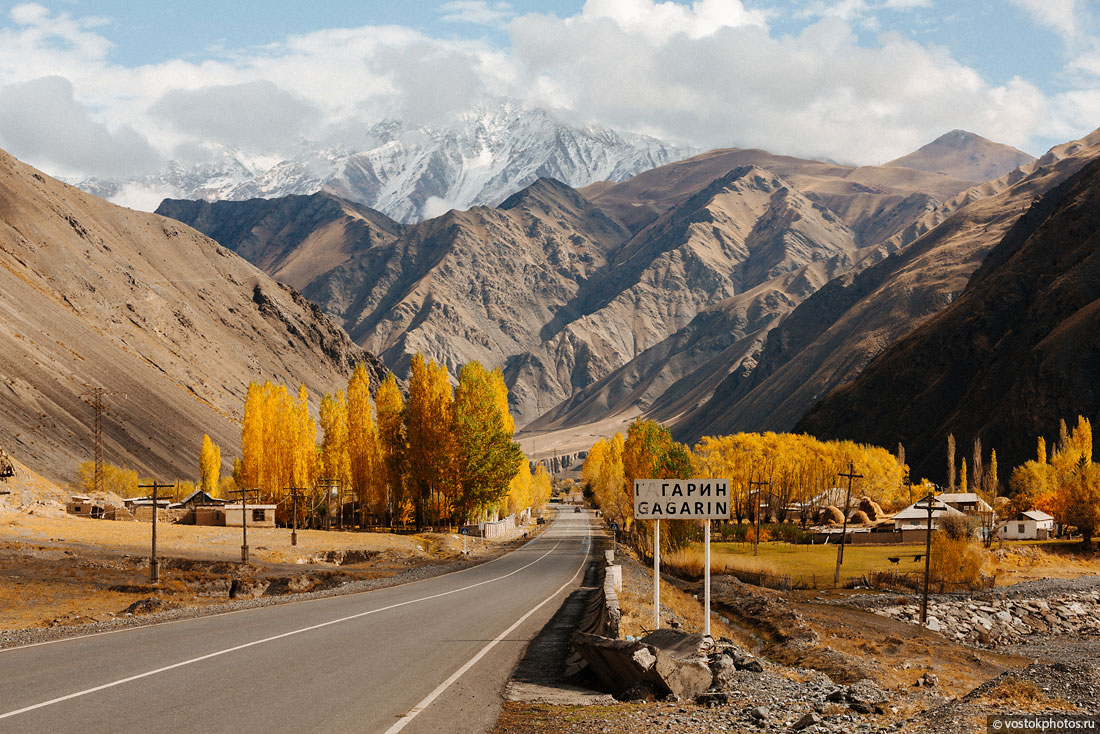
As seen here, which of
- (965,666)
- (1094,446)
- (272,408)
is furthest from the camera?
(1094,446)

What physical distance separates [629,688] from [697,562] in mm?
45195

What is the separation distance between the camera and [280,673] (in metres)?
15.8

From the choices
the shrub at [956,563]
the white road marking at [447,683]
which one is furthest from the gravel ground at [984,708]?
the shrub at [956,563]

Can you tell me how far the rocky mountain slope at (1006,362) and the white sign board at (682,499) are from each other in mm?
142770

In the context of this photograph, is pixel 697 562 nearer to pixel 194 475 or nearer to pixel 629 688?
pixel 629 688

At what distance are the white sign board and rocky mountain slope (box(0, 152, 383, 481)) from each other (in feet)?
317

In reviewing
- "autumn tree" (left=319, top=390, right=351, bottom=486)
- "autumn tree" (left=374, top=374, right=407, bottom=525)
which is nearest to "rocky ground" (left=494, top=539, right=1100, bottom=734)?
"autumn tree" (left=374, top=374, right=407, bottom=525)

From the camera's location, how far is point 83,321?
145 meters

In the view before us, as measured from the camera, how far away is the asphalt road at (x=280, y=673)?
1241 cm

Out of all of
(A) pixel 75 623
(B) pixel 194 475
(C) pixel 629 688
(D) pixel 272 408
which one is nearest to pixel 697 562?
(A) pixel 75 623

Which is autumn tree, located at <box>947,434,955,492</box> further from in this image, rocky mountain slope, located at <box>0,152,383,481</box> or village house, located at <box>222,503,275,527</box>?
rocky mountain slope, located at <box>0,152,383,481</box>

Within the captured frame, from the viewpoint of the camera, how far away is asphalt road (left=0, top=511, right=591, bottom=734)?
12.4 metres

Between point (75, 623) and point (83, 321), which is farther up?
point (83, 321)

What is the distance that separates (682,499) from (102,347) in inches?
5365
